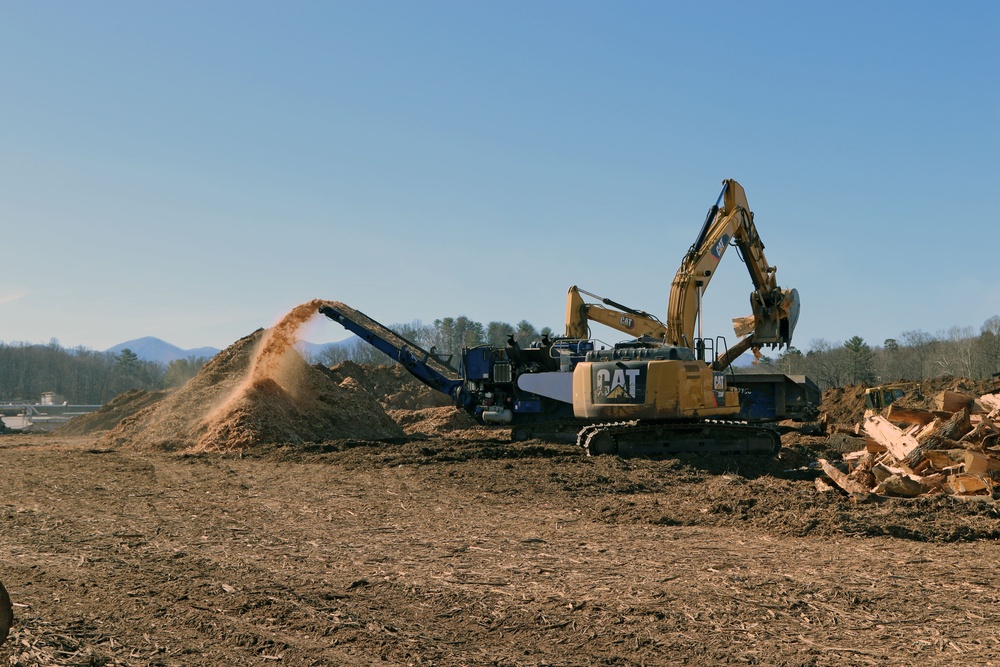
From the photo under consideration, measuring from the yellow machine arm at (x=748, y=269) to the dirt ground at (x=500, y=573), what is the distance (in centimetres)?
582

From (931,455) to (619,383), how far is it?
17.0 ft

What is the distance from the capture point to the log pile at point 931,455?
10898 mm

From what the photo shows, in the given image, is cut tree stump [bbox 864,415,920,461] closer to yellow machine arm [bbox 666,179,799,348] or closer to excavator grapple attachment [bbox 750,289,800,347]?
yellow machine arm [bbox 666,179,799,348]

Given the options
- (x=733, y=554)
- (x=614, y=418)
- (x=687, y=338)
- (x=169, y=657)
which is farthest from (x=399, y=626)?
(x=687, y=338)

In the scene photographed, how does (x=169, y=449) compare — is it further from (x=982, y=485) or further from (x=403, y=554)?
(x=982, y=485)

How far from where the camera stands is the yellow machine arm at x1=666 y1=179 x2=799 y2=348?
61.4ft

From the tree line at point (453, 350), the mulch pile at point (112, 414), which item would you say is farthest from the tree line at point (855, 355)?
the mulch pile at point (112, 414)

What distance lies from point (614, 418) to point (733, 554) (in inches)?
298

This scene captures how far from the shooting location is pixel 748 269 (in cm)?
2133

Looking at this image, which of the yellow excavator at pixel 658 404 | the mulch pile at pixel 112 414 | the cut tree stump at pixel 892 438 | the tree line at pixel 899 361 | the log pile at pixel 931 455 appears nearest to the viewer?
the log pile at pixel 931 455

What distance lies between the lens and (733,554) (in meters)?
8.05

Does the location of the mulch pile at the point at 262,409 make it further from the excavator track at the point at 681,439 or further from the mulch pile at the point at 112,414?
the excavator track at the point at 681,439

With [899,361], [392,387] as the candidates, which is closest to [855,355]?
[899,361]

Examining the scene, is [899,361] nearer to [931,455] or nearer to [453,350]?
[453,350]
